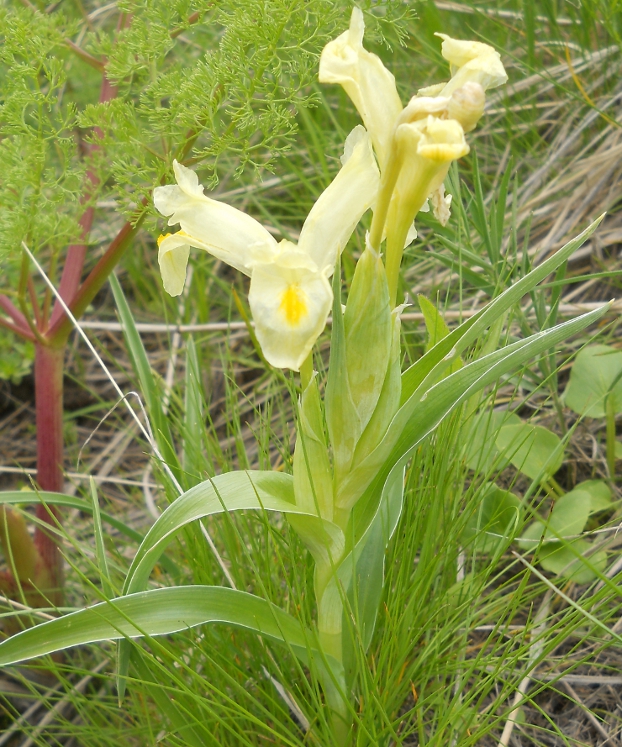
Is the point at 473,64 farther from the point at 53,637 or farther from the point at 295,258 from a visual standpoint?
the point at 53,637

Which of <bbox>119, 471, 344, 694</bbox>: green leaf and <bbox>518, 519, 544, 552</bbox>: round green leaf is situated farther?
<bbox>518, 519, 544, 552</bbox>: round green leaf

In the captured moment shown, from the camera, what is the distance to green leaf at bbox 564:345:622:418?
3.84 ft

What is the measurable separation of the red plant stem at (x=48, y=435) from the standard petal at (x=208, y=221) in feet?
1.85

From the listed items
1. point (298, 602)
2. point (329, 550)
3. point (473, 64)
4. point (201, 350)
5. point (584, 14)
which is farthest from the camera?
point (201, 350)

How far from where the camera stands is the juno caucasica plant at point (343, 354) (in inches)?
27.3

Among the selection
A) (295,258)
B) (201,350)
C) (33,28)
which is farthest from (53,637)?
(201,350)

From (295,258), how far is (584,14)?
1.24 metres

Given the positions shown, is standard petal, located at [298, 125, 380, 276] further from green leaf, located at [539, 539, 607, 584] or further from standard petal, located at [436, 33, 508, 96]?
green leaf, located at [539, 539, 607, 584]

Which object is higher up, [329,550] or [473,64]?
[473,64]

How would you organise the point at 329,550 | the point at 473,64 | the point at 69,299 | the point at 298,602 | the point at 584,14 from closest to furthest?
the point at 473,64
the point at 329,550
the point at 298,602
the point at 69,299
the point at 584,14

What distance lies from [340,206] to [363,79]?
13 centimetres

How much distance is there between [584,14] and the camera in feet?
5.07

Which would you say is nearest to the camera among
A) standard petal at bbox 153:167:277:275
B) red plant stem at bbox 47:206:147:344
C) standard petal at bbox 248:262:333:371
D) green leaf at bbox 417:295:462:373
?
standard petal at bbox 248:262:333:371

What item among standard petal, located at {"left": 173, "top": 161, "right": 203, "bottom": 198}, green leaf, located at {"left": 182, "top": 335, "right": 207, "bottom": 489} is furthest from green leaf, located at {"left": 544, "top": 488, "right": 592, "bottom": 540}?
standard petal, located at {"left": 173, "top": 161, "right": 203, "bottom": 198}
